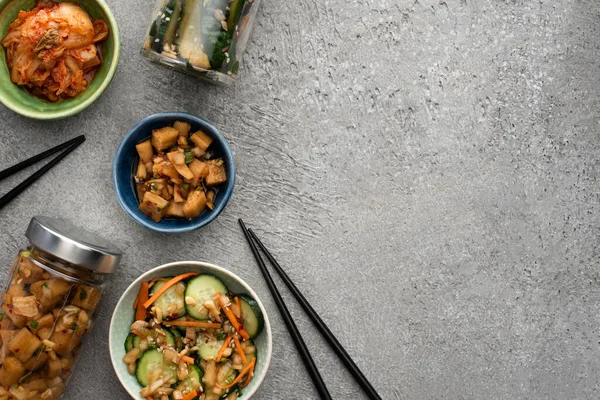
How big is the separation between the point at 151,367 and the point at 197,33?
A: 3.46 ft

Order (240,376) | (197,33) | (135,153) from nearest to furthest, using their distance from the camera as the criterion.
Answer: (197,33)
(240,376)
(135,153)

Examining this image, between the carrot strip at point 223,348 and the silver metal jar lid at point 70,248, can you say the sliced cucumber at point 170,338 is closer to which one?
the carrot strip at point 223,348

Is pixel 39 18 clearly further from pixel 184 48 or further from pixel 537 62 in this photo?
pixel 537 62

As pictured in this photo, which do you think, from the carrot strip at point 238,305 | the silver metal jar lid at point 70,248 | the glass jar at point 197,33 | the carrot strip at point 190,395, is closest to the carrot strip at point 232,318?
the carrot strip at point 238,305

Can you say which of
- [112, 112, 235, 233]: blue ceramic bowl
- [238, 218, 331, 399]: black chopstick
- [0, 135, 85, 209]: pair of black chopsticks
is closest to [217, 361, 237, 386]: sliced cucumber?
[238, 218, 331, 399]: black chopstick

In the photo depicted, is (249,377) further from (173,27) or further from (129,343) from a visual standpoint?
(173,27)

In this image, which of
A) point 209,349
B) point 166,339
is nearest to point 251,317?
point 209,349

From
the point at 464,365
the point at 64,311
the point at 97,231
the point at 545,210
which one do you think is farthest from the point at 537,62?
the point at 64,311

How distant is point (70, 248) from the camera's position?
193 centimetres

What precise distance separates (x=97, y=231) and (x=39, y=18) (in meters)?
0.72

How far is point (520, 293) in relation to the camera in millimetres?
2340

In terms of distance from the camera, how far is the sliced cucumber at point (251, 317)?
6.77 feet

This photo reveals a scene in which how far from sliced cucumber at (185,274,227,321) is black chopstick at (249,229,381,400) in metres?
0.22

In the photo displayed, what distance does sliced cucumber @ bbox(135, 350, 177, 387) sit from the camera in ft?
6.73
